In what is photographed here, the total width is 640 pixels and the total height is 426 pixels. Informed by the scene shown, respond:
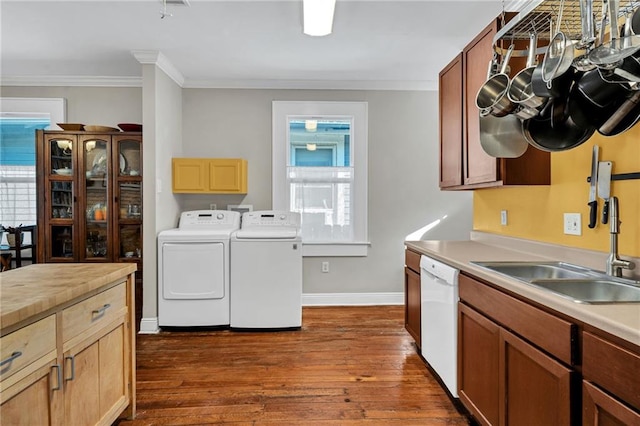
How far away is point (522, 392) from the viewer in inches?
57.4

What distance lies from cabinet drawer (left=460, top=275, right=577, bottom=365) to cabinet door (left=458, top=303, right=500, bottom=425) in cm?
7

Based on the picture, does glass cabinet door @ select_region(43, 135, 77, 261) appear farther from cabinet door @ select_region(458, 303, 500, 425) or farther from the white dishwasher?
A: cabinet door @ select_region(458, 303, 500, 425)

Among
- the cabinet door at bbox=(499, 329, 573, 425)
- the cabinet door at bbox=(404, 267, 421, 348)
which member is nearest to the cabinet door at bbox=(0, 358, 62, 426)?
the cabinet door at bbox=(499, 329, 573, 425)

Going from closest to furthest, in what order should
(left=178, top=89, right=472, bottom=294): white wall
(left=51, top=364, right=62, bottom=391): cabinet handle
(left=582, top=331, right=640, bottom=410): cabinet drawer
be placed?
(left=582, top=331, right=640, bottom=410): cabinet drawer → (left=51, top=364, right=62, bottom=391): cabinet handle → (left=178, top=89, right=472, bottom=294): white wall

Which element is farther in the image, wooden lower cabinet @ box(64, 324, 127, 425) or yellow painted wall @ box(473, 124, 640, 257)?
yellow painted wall @ box(473, 124, 640, 257)

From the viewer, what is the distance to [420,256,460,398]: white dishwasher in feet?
6.88

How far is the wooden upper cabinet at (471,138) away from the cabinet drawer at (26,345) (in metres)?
2.27

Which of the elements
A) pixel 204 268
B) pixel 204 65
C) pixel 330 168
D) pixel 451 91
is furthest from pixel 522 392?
pixel 204 65

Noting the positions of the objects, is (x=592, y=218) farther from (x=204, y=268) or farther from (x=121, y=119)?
(x=121, y=119)

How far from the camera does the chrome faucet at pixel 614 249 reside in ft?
5.25

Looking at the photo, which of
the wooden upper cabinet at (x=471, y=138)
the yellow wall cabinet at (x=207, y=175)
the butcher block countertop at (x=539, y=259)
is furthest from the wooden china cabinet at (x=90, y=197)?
the wooden upper cabinet at (x=471, y=138)

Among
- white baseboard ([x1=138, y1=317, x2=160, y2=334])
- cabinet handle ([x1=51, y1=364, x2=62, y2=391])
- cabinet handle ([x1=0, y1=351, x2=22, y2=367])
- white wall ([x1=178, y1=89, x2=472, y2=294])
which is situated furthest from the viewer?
white wall ([x1=178, y1=89, x2=472, y2=294])

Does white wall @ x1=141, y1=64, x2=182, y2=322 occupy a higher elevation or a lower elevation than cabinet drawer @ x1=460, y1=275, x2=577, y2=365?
higher

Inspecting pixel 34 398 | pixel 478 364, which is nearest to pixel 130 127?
pixel 34 398
